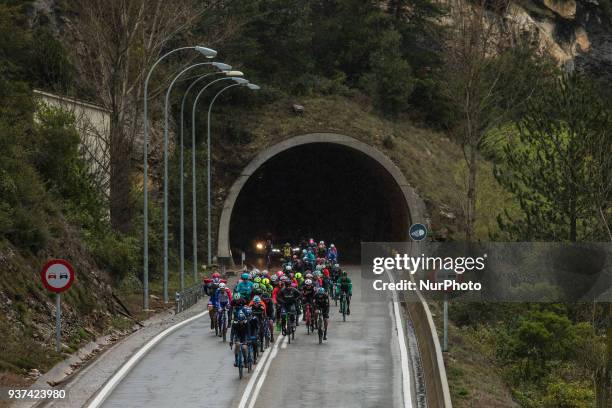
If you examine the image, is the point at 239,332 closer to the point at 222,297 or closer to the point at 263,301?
the point at 263,301

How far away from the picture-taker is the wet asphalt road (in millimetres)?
21750

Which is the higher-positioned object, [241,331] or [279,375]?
[241,331]

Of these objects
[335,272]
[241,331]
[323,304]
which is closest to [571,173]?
[335,272]

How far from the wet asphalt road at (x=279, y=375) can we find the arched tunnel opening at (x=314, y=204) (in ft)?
133

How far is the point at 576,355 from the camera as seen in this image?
37.1 meters

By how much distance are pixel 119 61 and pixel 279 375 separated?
69.9ft

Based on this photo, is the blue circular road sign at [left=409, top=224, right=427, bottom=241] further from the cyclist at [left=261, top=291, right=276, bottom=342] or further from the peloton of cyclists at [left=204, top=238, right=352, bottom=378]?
the cyclist at [left=261, top=291, right=276, bottom=342]

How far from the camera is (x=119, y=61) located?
42.9m

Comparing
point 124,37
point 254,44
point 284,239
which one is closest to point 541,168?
point 124,37

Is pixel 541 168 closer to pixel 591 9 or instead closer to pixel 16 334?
pixel 16 334

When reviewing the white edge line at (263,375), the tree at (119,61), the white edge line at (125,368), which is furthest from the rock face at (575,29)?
the white edge line at (263,375)

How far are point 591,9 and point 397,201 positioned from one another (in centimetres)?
3065

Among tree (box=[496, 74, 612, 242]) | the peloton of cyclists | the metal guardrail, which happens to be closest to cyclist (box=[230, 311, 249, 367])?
the peloton of cyclists

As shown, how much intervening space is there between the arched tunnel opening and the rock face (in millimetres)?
19818
